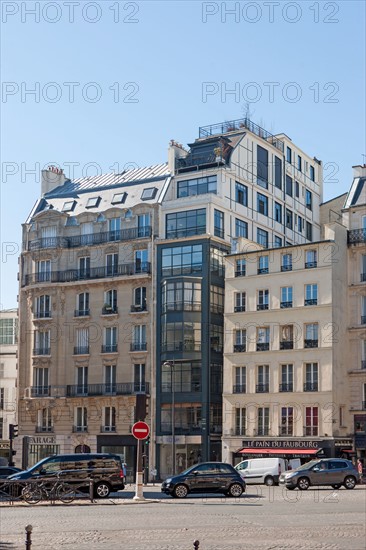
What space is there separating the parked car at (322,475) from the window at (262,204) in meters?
33.0

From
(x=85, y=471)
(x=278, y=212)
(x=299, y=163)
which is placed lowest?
(x=85, y=471)

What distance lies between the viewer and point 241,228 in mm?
71375

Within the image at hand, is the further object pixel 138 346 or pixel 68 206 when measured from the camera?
pixel 68 206

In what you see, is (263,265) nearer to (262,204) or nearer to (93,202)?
(262,204)

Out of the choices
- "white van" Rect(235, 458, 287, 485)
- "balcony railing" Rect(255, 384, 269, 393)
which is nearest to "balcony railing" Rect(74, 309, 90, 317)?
"balcony railing" Rect(255, 384, 269, 393)

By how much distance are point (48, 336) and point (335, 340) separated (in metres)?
23.9

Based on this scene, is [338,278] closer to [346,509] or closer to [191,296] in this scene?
[191,296]

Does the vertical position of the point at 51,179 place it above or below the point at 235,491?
above

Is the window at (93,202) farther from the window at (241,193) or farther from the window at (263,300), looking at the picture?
the window at (263,300)

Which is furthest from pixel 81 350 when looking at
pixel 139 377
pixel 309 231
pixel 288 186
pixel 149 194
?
pixel 309 231

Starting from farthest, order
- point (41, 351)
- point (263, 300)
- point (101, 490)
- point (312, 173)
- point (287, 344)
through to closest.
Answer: point (312, 173)
point (41, 351)
point (263, 300)
point (287, 344)
point (101, 490)

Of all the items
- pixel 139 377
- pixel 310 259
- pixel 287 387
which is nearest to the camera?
pixel 287 387

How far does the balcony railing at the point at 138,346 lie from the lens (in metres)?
68.9

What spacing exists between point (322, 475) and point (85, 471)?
12.5m
